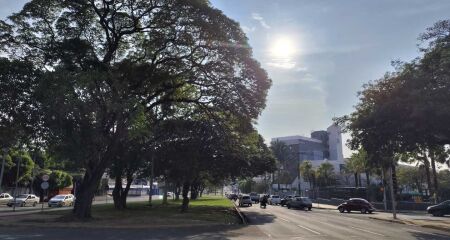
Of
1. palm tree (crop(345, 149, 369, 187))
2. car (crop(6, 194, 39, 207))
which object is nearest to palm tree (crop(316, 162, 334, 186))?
palm tree (crop(345, 149, 369, 187))

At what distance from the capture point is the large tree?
24.2 m

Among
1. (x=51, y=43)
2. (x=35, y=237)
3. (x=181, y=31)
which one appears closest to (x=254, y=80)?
(x=181, y=31)

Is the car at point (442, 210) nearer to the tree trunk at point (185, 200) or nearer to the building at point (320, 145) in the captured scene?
the tree trunk at point (185, 200)

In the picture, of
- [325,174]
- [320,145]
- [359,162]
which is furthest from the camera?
[320,145]

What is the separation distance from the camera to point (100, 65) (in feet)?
89.3

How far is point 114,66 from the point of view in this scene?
100ft

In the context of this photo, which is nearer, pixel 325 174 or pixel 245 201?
pixel 245 201

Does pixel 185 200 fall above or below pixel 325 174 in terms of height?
below

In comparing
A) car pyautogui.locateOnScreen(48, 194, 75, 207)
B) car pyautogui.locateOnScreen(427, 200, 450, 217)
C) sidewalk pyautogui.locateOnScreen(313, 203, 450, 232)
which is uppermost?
car pyautogui.locateOnScreen(48, 194, 75, 207)

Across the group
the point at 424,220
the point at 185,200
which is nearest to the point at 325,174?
the point at 185,200

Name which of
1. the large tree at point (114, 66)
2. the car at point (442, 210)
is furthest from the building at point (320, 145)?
the large tree at point (114, 66)

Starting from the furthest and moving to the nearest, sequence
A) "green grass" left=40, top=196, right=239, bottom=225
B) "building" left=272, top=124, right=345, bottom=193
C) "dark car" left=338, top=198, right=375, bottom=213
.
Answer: "building" left=272, top=124, right=345, bottom=193
"dark car" left=338, top=198, right=375, bottom=213
"green grass" left=40, top=196, right=239, bottom=225

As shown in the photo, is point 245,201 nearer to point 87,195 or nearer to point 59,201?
point 59,201

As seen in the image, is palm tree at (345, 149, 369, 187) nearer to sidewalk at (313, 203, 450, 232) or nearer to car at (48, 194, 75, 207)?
sidewalk at (313, 203, 450, 232)
